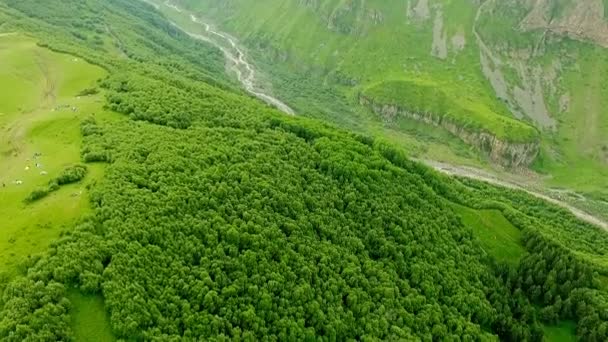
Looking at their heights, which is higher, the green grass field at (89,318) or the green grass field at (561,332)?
the green grass field at (561,332)

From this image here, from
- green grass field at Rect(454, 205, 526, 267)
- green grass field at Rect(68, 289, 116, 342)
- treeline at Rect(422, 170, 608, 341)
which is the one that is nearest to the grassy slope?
green grass field at Rect(68, 289, 116, 342)

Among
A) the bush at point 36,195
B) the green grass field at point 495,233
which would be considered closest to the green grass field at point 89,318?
the bush at point 36,195

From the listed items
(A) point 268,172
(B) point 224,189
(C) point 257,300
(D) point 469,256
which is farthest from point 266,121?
(C) point 257,300

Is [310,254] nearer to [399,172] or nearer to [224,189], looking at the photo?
[224,189]

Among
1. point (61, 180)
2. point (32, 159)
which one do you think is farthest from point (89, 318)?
point (32, 159)

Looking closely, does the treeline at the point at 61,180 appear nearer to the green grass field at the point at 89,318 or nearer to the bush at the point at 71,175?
the bush at the point at 71,175
